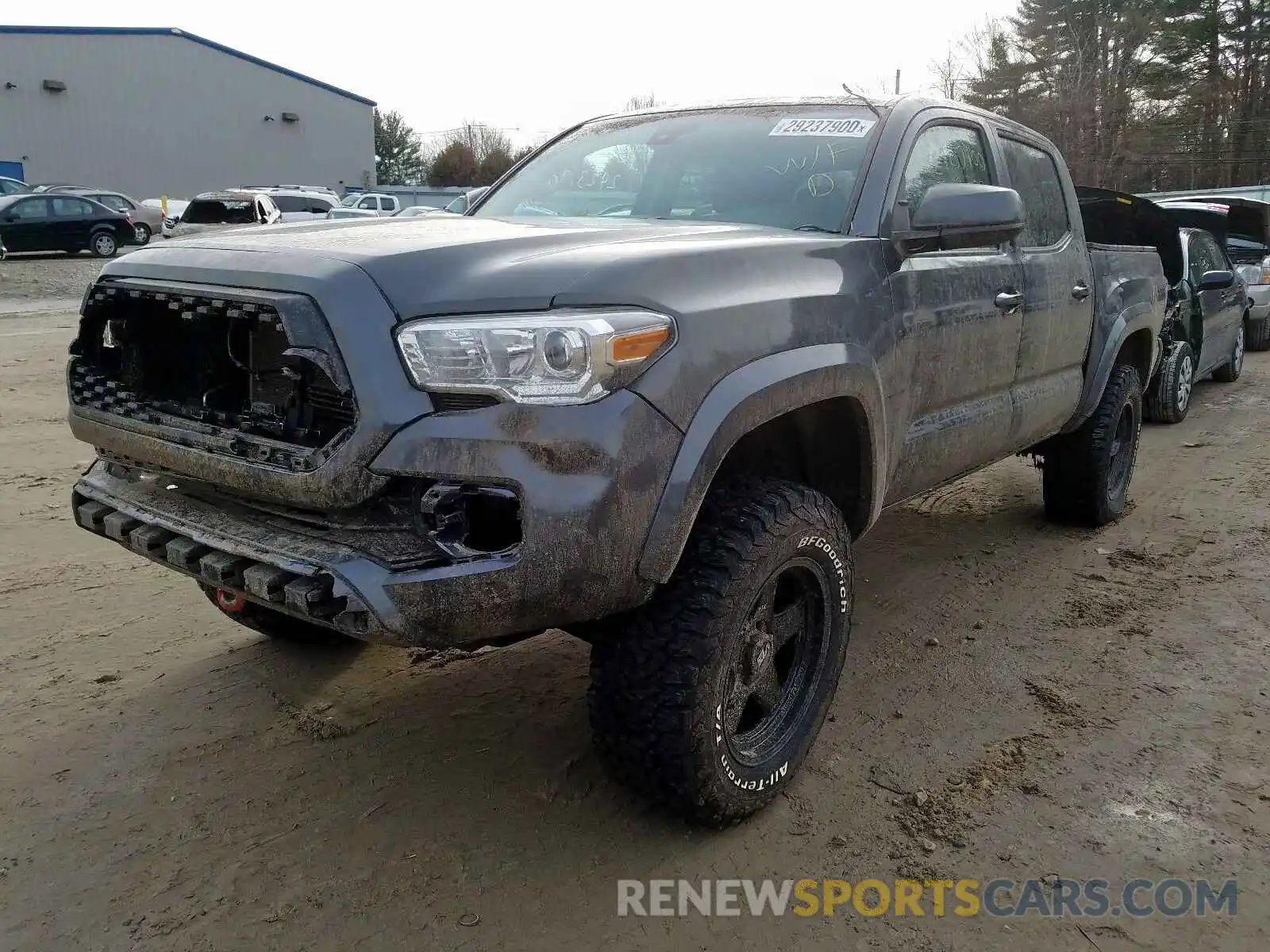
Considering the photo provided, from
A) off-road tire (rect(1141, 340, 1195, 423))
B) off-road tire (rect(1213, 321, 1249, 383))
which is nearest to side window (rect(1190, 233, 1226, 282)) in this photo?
off-road tire (rect(1141, 340, 1195, 423))

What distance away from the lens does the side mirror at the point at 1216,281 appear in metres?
8.18

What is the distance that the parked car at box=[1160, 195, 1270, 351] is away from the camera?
9039 mm

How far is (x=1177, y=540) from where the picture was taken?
5.28m

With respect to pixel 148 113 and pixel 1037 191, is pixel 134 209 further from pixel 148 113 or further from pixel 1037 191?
pixel 1037 191

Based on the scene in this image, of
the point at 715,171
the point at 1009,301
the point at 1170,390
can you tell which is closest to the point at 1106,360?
A: the point at 1009,301

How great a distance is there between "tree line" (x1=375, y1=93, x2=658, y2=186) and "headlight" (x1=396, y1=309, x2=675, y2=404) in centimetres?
5352

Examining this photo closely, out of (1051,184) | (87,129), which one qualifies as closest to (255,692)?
(1051,184)

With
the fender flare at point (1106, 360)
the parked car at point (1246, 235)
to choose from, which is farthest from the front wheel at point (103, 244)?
the fender flare at point (1106, 360)

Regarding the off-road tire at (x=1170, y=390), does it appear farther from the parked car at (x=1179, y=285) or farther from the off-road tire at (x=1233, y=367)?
the off-road tire at (x=1233, y=367)

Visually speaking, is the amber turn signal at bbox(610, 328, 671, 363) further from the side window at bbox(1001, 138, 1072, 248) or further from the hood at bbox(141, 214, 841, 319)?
the side window at bbox(1001, 138, 1072, 248)

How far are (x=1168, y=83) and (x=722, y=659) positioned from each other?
129 ft

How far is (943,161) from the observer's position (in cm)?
371

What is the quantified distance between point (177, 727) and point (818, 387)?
7.35 ft

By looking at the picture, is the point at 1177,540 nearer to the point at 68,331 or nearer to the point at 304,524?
the point at 304,524
